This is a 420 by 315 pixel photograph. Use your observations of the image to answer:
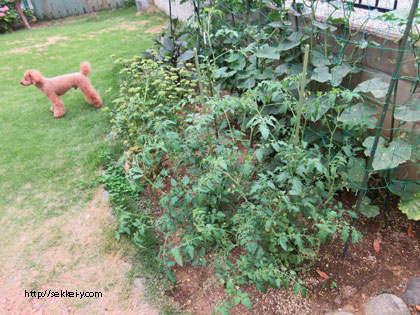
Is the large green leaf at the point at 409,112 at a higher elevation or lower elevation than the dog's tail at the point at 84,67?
higher

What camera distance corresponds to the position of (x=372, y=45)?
2.07 m

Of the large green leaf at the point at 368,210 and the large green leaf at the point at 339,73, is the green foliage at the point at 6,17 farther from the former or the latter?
the large green leaf at the point at 368,210

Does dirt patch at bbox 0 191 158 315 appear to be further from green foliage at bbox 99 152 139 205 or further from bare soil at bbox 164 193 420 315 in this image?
bare soil at bbox 164 193 420 315

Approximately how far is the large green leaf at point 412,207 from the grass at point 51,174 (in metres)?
1.91

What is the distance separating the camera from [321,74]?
2.22m

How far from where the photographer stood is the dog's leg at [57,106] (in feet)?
13.3

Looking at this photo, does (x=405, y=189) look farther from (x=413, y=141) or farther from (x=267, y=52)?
(x=267, y=52)

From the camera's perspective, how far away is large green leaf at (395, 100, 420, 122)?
71.4 inches

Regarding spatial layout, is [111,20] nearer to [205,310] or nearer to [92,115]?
[92,115]

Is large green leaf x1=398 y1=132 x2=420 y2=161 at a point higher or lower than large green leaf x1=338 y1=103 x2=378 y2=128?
lower

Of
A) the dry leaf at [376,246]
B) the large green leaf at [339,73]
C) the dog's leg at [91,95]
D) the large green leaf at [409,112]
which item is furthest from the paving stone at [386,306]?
the dog's leg at [91,95]

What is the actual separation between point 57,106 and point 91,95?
0.46 m

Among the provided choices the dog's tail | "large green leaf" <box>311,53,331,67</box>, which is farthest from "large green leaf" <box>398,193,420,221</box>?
the dog's tail

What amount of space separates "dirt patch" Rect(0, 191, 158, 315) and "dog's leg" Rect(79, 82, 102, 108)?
2.02 meters
